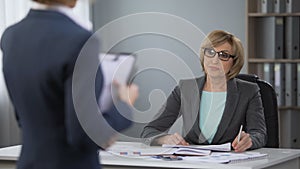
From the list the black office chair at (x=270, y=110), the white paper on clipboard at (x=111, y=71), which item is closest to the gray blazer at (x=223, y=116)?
the black office chair at (x=270, y=110)

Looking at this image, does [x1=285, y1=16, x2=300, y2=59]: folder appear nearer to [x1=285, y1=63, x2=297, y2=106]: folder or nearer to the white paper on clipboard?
[x1=285, y1=63, x2=297, y2=106]: folder

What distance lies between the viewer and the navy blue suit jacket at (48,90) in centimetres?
151

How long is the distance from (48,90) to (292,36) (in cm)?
385

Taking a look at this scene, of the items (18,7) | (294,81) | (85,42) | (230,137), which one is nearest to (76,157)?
(85,42)

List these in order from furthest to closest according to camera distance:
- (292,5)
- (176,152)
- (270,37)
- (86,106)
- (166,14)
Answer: (166,14) < (270,37) < (292,5) < (176,152) < (86,106)

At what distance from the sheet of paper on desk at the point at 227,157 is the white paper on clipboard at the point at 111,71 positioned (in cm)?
122

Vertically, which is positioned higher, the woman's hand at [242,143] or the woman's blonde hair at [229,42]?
the woman's blonde hair at [229,42]

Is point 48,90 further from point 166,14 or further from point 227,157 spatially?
point 166,14

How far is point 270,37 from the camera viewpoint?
5.22 m

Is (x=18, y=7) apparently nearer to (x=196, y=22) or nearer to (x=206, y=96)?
(x=196, y=22)

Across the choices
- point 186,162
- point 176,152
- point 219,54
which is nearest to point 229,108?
point 219,54

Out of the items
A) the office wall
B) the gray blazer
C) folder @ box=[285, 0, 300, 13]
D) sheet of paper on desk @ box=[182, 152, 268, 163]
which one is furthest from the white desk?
the office wall

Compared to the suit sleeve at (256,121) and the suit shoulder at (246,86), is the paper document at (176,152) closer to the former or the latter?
the suit sleeve at (256,121)

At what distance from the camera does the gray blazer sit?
10.7 ft
